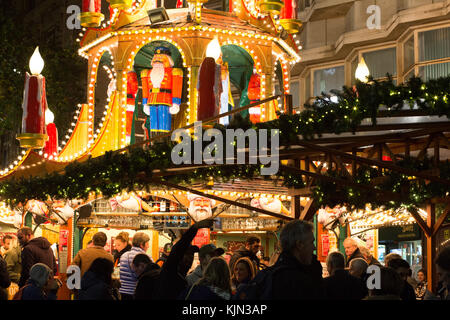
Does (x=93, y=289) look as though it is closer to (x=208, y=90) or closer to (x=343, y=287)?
(x=343, y=287)

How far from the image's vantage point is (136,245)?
10312mm

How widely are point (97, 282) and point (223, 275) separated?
1.73m

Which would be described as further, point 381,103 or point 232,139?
point 232,139

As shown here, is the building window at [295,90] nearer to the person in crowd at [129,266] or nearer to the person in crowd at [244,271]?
the person in crowd at [129,266]

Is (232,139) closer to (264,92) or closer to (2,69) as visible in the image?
(264,92)

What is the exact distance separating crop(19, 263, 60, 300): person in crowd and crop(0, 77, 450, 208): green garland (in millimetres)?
2083

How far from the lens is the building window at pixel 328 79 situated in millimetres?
27766

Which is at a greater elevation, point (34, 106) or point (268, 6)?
point (268, 6)

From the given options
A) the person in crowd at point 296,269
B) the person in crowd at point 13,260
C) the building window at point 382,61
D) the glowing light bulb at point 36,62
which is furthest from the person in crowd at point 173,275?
the building window at point 382,61

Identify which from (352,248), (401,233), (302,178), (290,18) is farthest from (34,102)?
(401,233)

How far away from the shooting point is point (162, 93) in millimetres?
15898

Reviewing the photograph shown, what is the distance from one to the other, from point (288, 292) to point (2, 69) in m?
23.4

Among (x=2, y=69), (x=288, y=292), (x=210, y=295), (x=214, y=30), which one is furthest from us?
(x=2, y=69)
